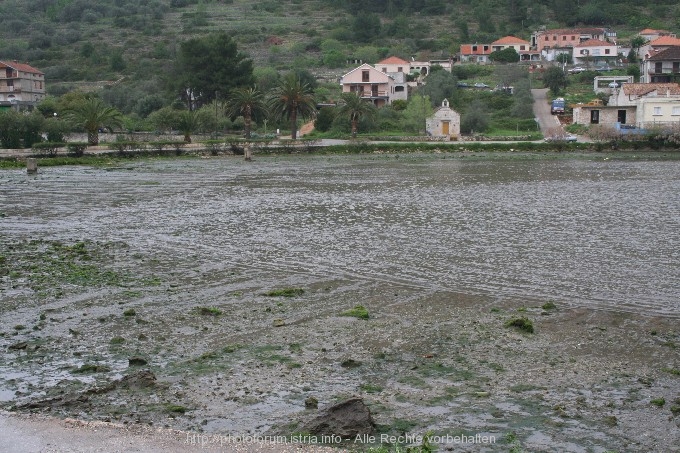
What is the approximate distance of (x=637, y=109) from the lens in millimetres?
87000

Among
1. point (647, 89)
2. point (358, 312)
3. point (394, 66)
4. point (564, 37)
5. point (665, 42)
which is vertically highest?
point (564, 37)

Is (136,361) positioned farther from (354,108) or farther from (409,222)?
(354,108)

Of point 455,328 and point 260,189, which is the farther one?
point 260,189

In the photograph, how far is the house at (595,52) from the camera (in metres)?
137

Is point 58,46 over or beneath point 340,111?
over

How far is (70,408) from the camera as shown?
11.9 metres

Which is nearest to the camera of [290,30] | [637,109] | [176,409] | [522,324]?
[176,409]

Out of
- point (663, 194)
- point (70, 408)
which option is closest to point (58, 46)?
point (663, 194)

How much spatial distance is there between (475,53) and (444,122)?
60.8 metres

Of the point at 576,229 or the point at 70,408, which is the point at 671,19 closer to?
the point at 576,229

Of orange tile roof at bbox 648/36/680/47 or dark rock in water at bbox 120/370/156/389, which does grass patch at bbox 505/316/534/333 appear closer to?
dark rock in water at bbox 120/370/156/389

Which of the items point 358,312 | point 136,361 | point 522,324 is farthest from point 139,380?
point 522,324

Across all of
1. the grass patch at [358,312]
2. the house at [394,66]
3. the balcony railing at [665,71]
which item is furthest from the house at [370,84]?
the grass patch at [358,312]

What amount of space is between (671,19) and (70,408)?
181 metres
